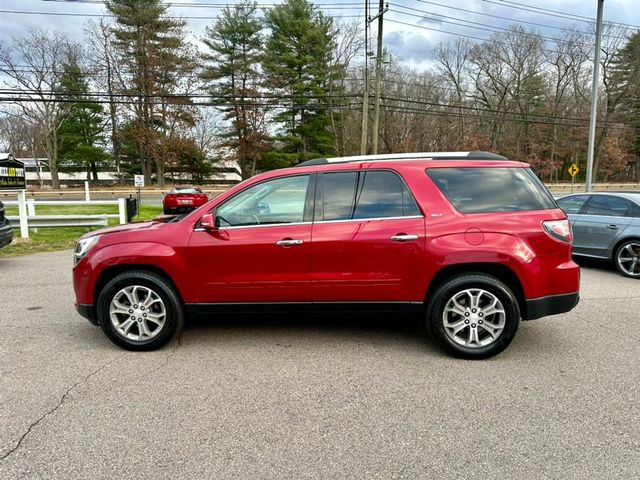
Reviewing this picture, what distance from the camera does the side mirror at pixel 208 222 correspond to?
12.4 feet

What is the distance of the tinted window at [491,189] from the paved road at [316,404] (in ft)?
4.52

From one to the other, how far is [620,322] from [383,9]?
57.4 ft

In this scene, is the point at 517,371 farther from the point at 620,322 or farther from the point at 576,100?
the point at 576,100

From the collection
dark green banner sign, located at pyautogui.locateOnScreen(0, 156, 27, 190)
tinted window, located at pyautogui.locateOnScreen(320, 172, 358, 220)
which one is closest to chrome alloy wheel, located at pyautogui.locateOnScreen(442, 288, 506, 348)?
tinted window, located at pyautogui.locateOnScreen(320, 172, 358, 220)

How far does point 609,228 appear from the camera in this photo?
7.50 meters

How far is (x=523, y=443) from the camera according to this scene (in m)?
2.56

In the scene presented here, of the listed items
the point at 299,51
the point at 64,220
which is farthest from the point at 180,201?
the point at 299,51

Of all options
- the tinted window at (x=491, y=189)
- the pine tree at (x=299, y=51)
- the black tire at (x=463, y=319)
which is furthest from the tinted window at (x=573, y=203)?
the pine tree at (x=299, y=51)

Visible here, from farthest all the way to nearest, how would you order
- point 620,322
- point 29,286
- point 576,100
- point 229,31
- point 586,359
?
1. point 576,100
2. point 229,31
3. point 29,286
4. point 620,322
5. point 586,359

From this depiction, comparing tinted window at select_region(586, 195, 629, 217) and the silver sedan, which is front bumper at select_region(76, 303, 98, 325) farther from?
tinted window at select_region(586, 195, 629, 217)

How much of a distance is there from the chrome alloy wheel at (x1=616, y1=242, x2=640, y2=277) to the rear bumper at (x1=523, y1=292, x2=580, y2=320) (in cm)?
461

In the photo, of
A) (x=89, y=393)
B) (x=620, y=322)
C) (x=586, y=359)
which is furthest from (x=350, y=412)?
(x=620, y=322)

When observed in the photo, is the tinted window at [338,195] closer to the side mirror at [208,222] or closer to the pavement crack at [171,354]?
the side mirror at [208,222]

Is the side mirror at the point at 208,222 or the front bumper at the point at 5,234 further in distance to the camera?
the front bumper at the point at 5,234
